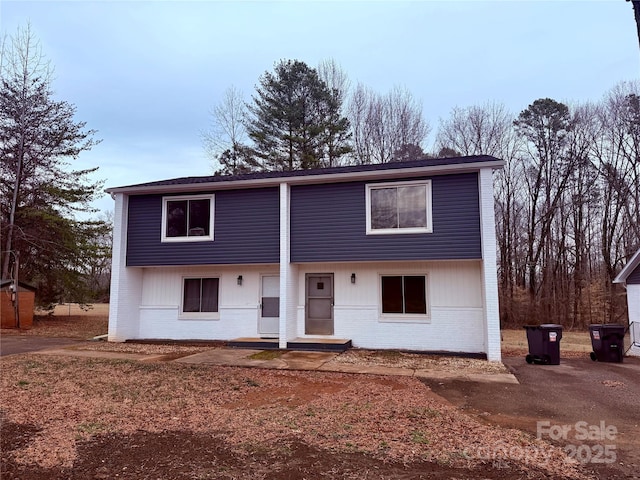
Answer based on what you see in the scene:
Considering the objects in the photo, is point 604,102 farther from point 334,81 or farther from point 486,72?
point 334,81

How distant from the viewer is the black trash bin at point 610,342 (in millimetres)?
9562

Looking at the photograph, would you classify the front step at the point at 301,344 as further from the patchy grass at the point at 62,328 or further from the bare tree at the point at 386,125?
the bare tree at the point at 386,125

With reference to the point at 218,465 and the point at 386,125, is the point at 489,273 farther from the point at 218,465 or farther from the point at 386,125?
the point at 386,125

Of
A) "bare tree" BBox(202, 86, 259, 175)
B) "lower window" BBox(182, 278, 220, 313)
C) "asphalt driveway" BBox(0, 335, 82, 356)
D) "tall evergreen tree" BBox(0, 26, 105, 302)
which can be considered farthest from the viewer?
"bare tree" BBox(202, 86, 259, 175)

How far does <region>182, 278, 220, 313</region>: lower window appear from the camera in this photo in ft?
39.0

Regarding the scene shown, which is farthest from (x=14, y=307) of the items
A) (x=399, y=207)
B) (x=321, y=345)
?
(x=399, y=207)

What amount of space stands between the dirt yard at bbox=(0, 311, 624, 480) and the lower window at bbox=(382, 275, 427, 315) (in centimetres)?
350

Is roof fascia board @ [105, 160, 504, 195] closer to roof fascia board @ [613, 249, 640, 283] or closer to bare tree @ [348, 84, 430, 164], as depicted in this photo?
roof fascia board @ [613, 249, 640, 283]

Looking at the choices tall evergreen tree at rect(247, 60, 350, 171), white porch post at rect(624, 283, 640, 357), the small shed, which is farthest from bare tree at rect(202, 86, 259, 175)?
white porch post at rect(624, 283, 640, 357)

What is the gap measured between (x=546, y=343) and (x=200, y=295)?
917 centimetres

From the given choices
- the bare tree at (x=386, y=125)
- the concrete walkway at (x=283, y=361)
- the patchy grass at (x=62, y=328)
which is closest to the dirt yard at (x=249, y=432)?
the concrete walkway at (x=283, y=361)

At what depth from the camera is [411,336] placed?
10.4 m

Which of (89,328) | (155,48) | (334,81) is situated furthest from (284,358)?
(334,81)

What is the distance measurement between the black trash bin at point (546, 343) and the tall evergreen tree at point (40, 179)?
17290mm
